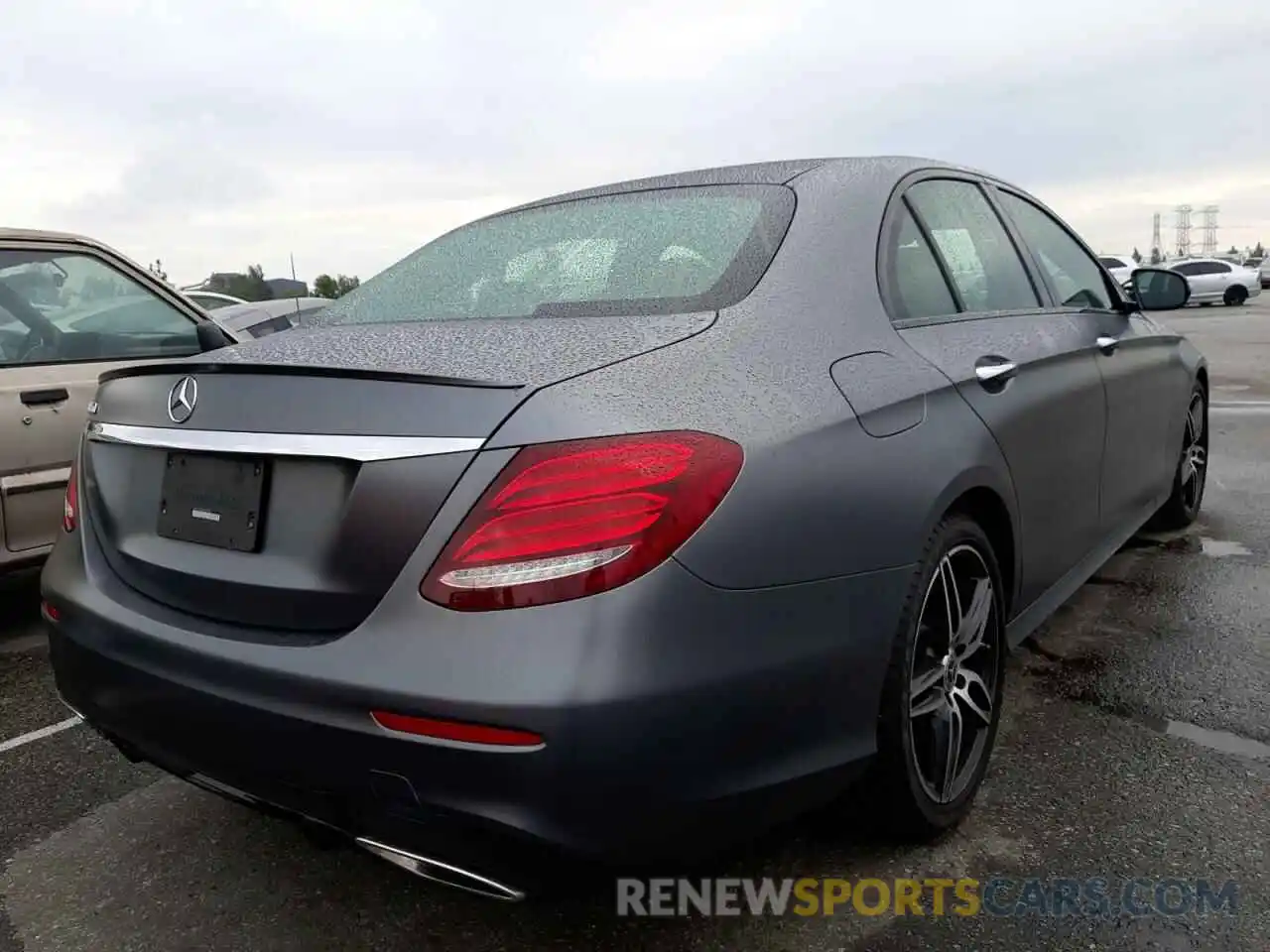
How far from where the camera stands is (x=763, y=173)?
2.58m

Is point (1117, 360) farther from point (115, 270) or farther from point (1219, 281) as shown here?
point (1219, 281)

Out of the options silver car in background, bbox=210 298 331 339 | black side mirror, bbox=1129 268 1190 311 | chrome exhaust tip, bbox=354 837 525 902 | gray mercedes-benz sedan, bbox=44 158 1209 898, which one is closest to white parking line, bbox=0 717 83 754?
gray mercedes-benz sedan, bbox=44 158 1209 898

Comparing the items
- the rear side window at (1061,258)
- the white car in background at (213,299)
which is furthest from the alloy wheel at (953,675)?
the white car in background at (213,299)

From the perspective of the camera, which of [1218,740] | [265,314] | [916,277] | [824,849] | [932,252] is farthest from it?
[265,314]

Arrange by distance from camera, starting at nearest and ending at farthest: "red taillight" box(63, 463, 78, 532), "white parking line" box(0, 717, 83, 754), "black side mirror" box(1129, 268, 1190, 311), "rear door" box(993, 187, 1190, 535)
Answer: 1. "red taillight" box(63, 463, 78, 532)
2. "white parking line" box(0, 717, 83, 754)
3. "rear door" box(993, 187, 1190, 535)
4. "black side mirror" box(1129, 268, 1190, 311)

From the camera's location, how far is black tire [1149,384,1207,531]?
15.5ft

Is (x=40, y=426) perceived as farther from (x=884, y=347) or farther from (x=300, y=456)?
(x=884, y=347)

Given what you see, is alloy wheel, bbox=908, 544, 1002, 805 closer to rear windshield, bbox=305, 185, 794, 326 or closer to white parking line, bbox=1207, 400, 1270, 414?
rear windshield, bbox=305, 185, 794, 326

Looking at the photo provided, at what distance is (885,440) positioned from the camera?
197 centimetres

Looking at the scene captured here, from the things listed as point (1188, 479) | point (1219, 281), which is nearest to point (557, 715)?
point (1188, 479)

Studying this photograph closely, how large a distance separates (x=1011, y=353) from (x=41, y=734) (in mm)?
2970

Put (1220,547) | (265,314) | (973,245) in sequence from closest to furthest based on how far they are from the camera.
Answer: (973,245), (1220,547), (265,314)

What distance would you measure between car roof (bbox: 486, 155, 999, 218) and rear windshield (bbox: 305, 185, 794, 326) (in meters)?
0.05

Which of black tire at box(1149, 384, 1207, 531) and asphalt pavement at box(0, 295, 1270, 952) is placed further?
black tire at box(1149, 384, 1207, 531)
